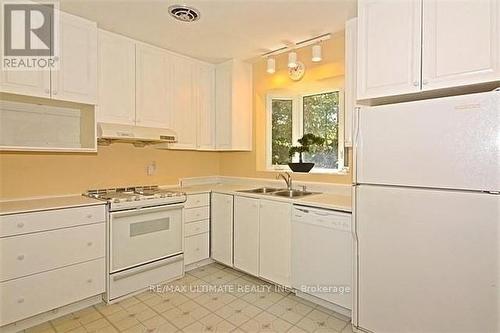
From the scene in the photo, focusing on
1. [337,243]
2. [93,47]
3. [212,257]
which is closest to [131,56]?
[93,47]

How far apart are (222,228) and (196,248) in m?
0.35

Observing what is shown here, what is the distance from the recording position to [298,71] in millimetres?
3229

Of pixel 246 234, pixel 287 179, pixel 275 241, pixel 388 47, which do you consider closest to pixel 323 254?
pixel 275 241

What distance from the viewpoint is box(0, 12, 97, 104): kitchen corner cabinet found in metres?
2.22

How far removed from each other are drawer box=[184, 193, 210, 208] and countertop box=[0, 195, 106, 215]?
2.88 feet

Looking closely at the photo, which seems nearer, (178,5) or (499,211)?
(499,211)

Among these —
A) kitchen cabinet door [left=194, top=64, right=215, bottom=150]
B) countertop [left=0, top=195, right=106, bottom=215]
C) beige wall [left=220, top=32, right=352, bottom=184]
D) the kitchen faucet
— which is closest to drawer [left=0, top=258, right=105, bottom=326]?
countertop [left=0, top=195, right=106, bottom=215]

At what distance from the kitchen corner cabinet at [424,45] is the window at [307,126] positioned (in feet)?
3.90

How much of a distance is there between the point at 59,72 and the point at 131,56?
69 cm

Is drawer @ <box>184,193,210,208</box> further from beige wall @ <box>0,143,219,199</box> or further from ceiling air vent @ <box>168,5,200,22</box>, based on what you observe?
ceiling air vent @ <box>168,5,200,22</box>

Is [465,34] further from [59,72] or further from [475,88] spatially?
[59,72]

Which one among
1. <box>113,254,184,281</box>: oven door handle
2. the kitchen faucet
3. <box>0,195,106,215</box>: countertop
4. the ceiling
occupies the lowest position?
<box>113,254,184,281</box>: oven door handle

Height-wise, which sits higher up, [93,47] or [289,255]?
[93,47]

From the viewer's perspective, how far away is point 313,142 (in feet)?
10.5
